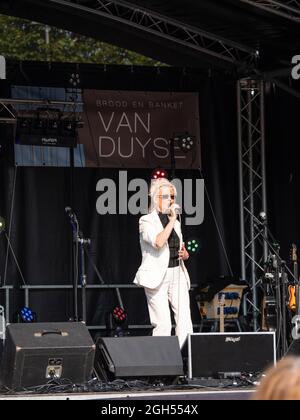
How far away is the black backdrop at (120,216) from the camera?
33.0ft

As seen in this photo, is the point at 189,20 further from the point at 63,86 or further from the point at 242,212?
the point at 242,212

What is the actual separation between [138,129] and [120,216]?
39.2 inches

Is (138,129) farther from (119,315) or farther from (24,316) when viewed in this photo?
(24,316)

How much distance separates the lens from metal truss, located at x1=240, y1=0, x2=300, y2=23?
345 inches

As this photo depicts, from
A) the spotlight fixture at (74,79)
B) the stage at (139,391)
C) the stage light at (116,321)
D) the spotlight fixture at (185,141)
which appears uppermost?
the spotlight fixture at (74,79)

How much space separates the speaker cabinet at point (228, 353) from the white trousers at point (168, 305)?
88cm

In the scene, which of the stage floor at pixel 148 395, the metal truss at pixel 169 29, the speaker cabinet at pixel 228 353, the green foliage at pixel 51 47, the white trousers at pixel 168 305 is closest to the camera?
the stage floor at pixel 148 395

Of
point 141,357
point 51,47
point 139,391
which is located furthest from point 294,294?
point 51,47

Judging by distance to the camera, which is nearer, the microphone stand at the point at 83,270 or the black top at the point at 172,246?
the black top at the point at 172,246

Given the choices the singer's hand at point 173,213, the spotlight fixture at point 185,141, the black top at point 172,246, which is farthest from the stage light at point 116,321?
the singer's hand at point 173,213

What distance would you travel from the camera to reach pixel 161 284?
779 cm

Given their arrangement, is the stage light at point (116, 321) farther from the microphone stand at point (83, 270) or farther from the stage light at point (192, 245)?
the stage light at point (192, 245)

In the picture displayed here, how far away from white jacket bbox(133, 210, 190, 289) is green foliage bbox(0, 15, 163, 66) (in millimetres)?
14227
